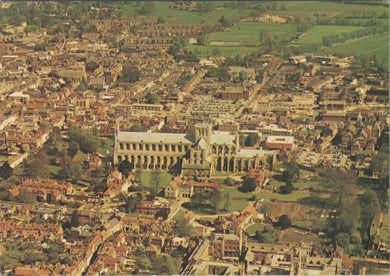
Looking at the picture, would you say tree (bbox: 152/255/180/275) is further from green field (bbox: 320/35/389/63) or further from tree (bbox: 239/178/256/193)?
green field (bbox: 320/35/389/63)

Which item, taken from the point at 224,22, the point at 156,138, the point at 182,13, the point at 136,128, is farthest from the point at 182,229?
the point at 182,13

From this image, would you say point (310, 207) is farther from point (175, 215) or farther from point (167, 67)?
point (167, 67)

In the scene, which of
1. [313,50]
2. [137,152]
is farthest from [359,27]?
[137,152]

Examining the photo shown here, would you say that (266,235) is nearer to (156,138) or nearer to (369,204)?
(369,204)

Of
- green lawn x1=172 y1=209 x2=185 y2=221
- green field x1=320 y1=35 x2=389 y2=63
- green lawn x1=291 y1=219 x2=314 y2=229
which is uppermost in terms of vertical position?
green field x1=320 y1=35 x2=389 y2=63

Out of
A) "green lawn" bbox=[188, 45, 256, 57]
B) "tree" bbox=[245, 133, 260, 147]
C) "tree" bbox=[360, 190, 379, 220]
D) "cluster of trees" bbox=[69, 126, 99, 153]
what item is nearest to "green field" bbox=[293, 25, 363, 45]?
"green lawn" bbox=[188, 45, 256, 57]

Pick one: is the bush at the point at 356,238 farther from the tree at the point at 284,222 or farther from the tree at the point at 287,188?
the tree at the point at 287,188
